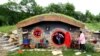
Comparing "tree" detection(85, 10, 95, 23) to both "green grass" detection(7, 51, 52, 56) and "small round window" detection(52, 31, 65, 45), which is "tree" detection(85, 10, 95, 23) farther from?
"green grass" detection(7, 51, 52, 56)

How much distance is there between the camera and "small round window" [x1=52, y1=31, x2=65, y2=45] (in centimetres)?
2367

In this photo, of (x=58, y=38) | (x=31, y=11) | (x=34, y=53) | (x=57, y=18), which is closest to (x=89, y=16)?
(x=31, y=11)

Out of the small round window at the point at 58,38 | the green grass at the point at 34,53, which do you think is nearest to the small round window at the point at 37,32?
the small round window at the point at 58,38

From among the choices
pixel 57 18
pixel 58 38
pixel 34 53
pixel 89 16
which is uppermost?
pixel 89 16

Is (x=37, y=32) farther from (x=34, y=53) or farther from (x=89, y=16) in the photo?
(x=89, y=16)

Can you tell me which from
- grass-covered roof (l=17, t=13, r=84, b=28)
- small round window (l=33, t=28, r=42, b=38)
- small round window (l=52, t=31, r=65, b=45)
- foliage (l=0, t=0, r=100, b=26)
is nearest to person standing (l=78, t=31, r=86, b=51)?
grass-covered roof (l=17, t=13, r=84, b=28)

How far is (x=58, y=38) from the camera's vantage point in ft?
77.6

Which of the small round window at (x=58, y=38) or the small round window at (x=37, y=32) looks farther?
the small round window at (x=37, y=32)

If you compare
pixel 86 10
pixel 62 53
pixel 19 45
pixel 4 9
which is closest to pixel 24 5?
pixel 4 9

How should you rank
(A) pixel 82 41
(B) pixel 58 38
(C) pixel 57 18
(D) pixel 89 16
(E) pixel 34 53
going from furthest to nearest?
(D) pixel 89 16 → (B) pixel 58 38 → (C) pixel 57 18 → (A) pixel 82 41 → (E) pixel 34 53

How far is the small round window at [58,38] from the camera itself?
77.7ft

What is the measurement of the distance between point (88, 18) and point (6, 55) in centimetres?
2194

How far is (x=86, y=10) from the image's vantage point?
41.5 meters

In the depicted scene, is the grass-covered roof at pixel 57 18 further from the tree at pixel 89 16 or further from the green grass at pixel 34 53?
the tree at pixel 89 16
